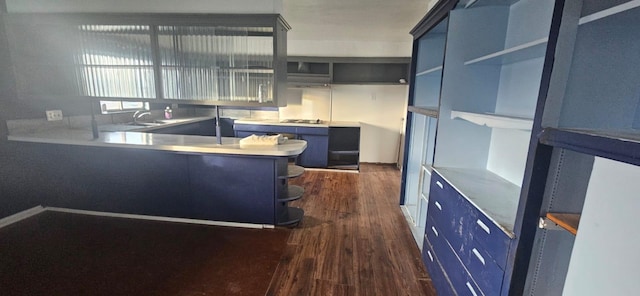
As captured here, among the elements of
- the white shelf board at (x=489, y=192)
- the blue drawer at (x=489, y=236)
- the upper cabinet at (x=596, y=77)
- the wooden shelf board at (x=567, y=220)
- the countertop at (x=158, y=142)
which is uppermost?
the upper cabinet at (x=596, y=77)

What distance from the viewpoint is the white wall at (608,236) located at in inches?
28.3

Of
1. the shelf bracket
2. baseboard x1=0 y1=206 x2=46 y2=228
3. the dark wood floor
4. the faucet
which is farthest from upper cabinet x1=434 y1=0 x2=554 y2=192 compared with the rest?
the faucet

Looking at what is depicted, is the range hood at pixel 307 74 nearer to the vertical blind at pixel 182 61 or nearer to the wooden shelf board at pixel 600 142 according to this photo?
the vertical blind at pixel 182 61

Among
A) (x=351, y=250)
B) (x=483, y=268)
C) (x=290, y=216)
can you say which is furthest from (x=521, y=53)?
(x=290, y=216)

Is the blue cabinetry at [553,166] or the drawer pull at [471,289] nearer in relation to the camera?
the blue cabinetry at [553,166]

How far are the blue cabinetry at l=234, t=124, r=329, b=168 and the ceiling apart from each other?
1632 millimetres

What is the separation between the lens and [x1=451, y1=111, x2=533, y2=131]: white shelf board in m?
1.27

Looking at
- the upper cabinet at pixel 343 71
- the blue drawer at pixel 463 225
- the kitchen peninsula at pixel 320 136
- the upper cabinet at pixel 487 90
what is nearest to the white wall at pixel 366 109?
the upper cabinet at pixel 343 71

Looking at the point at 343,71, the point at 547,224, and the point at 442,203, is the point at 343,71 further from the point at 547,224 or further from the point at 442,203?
the point at 547,224

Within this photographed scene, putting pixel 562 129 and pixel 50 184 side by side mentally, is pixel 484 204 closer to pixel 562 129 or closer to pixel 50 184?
pixel 562 129

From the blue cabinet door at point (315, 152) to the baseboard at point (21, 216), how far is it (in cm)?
339

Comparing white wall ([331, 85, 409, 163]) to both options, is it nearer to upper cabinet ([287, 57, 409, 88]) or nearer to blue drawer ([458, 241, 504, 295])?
upper cabinet ([287, 57, 409, 88])

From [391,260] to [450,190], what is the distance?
89 centimetres

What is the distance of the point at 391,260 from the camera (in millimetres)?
2277
